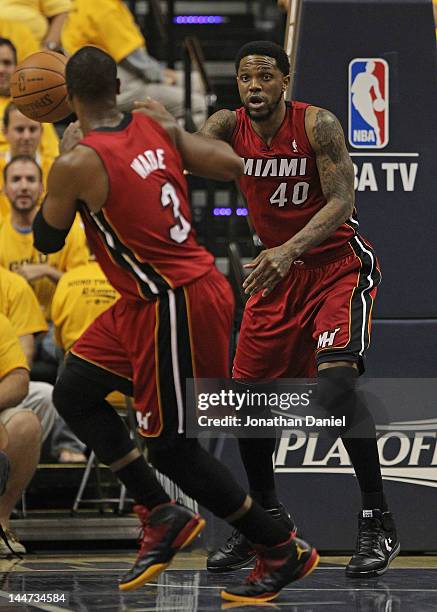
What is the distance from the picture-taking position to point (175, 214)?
4.66 metres

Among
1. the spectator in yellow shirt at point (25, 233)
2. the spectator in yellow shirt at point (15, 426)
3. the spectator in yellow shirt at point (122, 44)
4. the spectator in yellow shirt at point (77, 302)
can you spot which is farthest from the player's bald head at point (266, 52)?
the spectator in yellow shirt at point (122, 44)

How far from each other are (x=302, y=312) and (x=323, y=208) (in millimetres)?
503

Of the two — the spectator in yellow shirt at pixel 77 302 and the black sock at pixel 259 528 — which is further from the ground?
the spectator in yellow shirt at pixel 77 302

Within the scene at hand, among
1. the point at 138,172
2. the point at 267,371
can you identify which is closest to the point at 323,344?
the point at 267,371

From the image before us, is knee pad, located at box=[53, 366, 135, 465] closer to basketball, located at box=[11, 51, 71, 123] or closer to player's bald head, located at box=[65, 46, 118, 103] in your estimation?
player's bald head, located at box=[65, 46, 118, 103]

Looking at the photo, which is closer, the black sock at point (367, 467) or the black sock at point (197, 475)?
the black sock at point (197, 475)

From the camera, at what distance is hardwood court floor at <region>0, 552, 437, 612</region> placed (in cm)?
468

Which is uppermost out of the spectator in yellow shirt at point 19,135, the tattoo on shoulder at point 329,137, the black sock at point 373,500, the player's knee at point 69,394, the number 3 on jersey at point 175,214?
the tattoo on shoulder at point 329,137

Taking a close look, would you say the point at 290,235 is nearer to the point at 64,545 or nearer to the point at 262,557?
the point at 262,557

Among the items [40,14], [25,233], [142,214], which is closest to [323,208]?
[142,214]

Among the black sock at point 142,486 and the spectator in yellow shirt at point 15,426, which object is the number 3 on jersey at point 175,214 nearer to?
the black sock at point 142,486

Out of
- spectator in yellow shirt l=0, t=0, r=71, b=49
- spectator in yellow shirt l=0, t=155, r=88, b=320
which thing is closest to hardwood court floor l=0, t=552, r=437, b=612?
spectator in yellow shirt l=0, t=155, r=88, b=320

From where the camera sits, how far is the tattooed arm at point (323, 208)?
205 inches

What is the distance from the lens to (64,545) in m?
7.45
